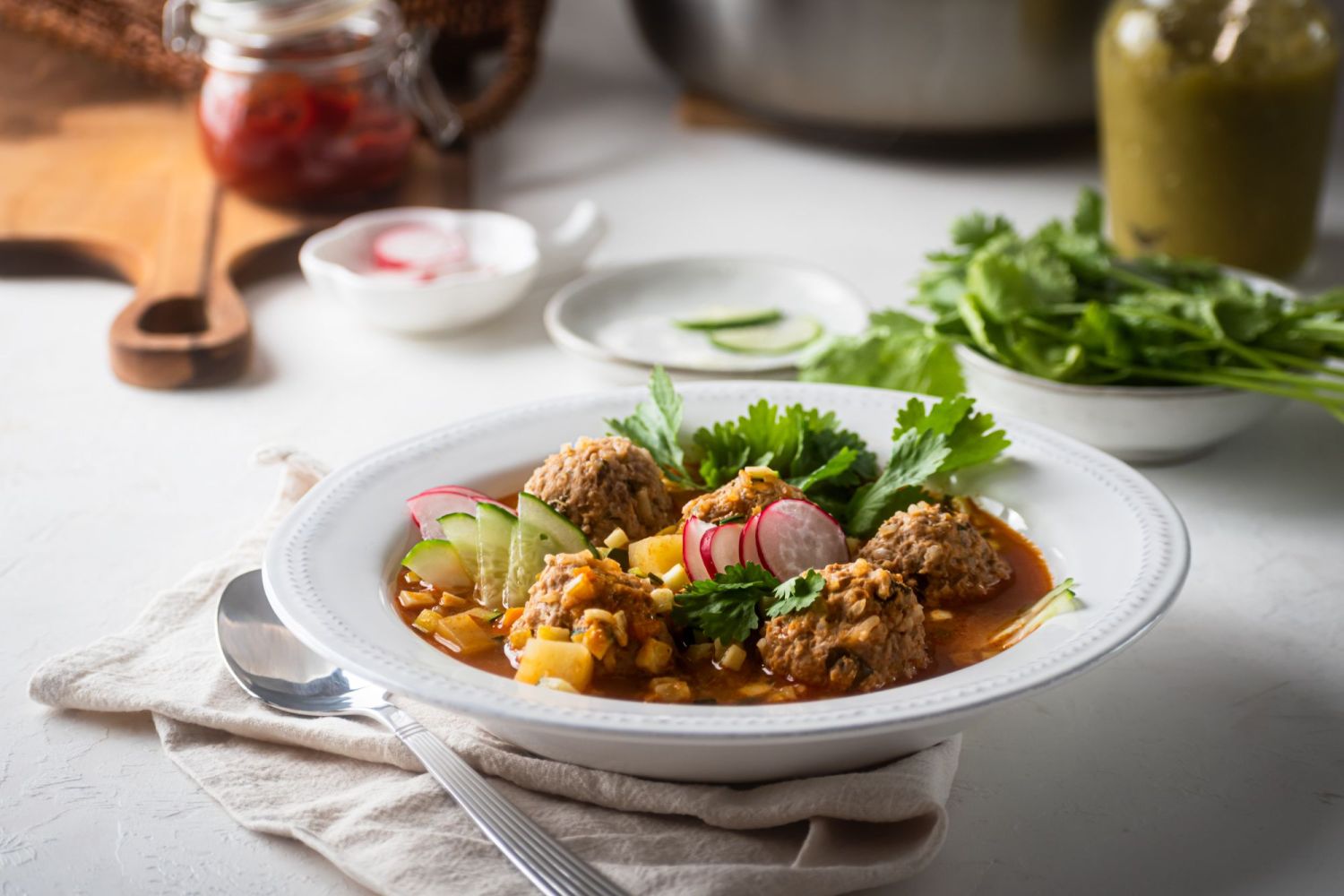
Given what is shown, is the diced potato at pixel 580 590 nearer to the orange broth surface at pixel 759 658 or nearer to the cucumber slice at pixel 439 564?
the orange broth surface at pixel 759 658

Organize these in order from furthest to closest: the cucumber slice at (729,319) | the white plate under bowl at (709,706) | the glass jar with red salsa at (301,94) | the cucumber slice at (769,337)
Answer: the glass jar with red salsa at (301,94)
the cucumber slice at (729,319)
the cucumber slice at (769,337)
the white plate under bowl at (709,706)

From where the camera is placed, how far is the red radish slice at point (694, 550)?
2107mm

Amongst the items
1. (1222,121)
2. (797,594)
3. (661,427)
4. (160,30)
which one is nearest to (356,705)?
(797,594)

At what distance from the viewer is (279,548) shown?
205 cm

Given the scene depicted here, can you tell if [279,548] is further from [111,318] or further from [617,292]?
[111,318]

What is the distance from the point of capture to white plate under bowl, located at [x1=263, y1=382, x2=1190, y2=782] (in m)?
1.67

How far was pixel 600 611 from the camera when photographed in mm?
1920

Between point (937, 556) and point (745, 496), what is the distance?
300mm

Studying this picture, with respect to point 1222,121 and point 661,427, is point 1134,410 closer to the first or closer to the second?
point 661,427

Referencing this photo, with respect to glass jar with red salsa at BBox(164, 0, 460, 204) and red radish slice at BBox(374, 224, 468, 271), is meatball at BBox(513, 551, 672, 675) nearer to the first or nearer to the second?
red radish slice at BBox(374, 224, 468, 271)

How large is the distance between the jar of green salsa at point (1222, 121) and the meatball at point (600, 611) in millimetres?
2162

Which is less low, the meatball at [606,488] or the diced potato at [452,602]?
the meatball at [606,488]

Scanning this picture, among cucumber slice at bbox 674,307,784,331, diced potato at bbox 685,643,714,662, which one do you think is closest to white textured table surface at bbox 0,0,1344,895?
cucumber slice at bbox 674,307,784,331

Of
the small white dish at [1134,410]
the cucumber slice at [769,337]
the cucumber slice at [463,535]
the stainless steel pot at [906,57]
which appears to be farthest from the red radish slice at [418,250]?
the cucumber slice at [463,535]
